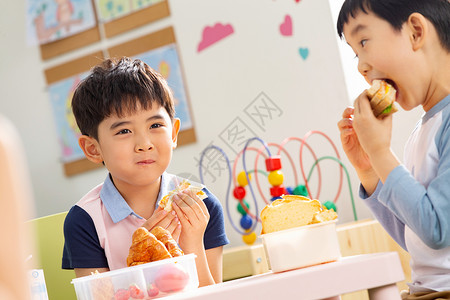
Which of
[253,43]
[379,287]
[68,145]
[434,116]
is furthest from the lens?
[68,145]

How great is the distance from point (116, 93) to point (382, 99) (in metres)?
0.55

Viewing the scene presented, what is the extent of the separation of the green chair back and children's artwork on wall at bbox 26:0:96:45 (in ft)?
6.41

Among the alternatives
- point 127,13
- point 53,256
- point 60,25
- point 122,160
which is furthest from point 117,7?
point 122,160

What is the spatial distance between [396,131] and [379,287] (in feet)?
6.25

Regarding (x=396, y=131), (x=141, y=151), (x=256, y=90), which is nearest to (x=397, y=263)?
(x=141, y=151)

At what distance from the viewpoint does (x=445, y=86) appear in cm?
106

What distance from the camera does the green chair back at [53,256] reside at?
1.48 meters

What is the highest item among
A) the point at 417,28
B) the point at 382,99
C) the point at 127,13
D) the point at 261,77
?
the point at 127,13

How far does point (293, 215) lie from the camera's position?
2.66 feet

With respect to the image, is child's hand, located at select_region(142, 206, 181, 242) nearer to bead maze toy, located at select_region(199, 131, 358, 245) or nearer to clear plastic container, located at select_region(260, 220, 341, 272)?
clear plastic container, located at select_region(260, 220, 341, 272)

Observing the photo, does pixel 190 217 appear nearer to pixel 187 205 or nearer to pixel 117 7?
pixel 187 205

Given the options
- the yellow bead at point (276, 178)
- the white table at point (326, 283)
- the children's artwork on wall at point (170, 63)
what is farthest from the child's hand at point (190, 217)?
the children's artwork on wall at point (170, 63)

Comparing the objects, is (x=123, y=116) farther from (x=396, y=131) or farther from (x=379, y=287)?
(x=396, y=131)

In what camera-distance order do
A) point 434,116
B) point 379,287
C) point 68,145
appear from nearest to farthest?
point 379,287, point 434,116, point 68,145
